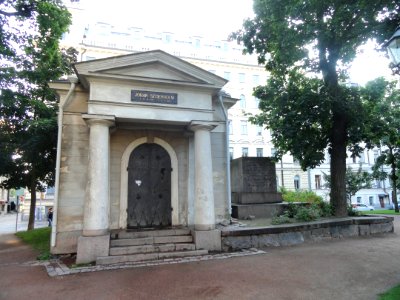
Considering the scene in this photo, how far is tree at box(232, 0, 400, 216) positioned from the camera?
1030cm

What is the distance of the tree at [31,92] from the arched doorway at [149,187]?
19.7 ft

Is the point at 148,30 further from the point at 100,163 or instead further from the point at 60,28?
the point at 100,163

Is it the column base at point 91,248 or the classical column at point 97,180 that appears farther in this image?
the classical column at point 97,180

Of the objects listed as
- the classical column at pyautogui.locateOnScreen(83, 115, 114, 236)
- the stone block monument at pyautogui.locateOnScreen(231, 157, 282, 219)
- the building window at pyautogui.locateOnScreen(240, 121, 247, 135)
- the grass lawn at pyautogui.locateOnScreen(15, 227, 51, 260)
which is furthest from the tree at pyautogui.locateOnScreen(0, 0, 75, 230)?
the building window at pyautogui.locateOnScreen(240, 121, 247, 135)

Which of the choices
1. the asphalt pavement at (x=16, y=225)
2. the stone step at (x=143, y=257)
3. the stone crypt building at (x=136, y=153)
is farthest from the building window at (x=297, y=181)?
the stone step at (x=143, y=257)

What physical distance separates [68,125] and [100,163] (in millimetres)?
2291

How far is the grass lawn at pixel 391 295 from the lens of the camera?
15.1 ft

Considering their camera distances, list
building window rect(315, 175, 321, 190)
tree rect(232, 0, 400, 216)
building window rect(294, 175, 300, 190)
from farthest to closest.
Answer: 1. building window rect(315, 175, 321, 190)
2. building window rect(294, 175, 300, 190)
3. tree rect(232, 0, 400, 216)

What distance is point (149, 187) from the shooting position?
988 cm

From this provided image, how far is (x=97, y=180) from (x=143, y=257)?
95.1 inches

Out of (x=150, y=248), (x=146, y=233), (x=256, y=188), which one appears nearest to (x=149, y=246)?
(x=150, y=248)

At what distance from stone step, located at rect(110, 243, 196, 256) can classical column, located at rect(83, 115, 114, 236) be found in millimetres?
614

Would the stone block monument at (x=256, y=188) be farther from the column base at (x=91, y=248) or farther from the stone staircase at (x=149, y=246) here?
the column base at (x=91, y=248)

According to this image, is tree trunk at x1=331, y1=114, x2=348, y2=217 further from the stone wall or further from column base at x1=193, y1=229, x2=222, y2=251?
column base at x1=193, y1=229, x2=222, y2=251
